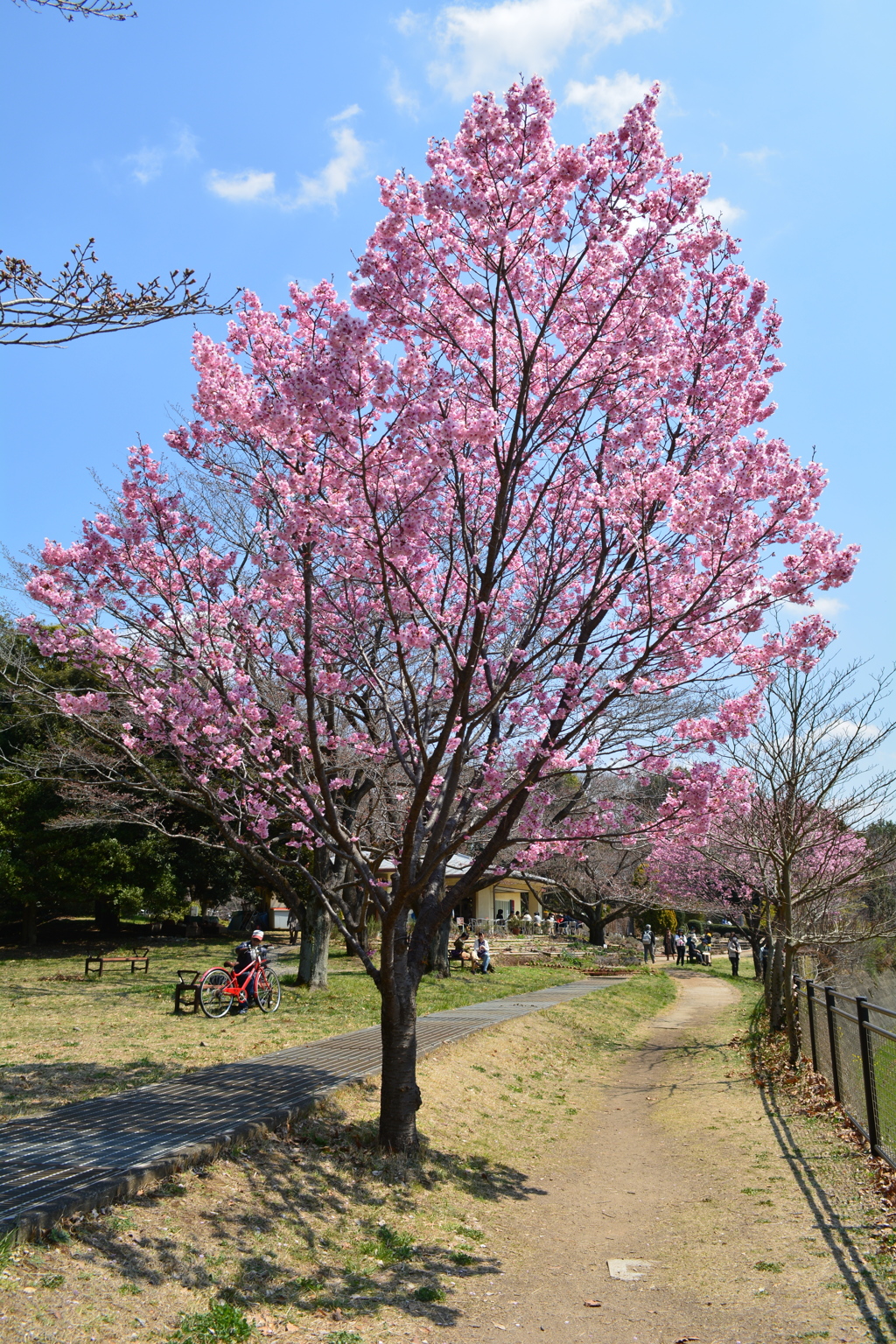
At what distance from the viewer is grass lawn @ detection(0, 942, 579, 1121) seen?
322 inches

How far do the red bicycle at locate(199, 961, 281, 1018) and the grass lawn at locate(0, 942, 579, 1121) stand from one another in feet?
0.96

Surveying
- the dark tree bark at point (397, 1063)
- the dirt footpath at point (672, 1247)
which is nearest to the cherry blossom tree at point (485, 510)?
the dark tree bark at point (397, 1063)

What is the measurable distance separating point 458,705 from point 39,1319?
3866mm

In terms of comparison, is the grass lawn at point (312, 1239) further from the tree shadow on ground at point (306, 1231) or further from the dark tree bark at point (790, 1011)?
the dark tree bark at point (790, 1011)

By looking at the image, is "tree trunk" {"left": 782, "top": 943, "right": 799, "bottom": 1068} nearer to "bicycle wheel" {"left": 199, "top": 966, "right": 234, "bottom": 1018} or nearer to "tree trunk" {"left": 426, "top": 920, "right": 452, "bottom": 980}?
"bicycle wheel" {"left": 199, "top": 966, "right": 234, "bottom": 1018}

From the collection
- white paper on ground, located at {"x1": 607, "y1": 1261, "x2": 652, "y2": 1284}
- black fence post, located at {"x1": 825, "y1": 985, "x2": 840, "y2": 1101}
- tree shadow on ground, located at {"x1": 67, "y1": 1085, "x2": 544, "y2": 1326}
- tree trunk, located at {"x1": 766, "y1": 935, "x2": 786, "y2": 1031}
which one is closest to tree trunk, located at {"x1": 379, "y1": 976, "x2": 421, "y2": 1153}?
tree shadow on ground, located at {"x1": 67, "y1": 1085, "x2": 544, "y2": 1326}

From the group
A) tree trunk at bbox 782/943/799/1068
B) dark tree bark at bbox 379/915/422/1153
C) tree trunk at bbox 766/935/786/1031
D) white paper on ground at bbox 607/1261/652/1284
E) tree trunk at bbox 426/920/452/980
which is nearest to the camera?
white paper on ground at bbox 607/1261/652/1284

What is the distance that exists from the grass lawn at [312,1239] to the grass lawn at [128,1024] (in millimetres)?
2058

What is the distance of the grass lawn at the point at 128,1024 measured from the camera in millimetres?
8188

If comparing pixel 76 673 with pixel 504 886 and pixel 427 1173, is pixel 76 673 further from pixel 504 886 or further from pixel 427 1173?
pixel 504 886

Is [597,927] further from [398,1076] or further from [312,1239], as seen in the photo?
[312,1239]

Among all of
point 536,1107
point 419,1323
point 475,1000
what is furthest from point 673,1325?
point 475,1000

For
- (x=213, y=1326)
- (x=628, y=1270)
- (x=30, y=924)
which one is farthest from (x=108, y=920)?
(x=213, y=1326)

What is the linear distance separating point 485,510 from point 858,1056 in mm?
5865
